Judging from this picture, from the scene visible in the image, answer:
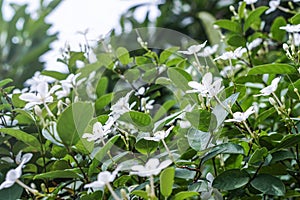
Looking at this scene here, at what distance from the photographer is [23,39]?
82.4 inches

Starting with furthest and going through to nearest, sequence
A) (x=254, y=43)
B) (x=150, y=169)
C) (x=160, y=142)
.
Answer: (x=254, y=43)
(x=160, y=142)
(x=150, y=169)

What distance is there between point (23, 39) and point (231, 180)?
166cm

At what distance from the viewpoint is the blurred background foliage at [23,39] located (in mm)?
1911

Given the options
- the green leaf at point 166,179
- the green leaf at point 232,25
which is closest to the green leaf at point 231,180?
the green leaf at point 166,179

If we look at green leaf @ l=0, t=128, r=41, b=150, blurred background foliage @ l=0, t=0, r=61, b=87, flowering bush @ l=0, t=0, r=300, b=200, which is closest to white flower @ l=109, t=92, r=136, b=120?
flowering bush @ l=0, t=0, r=300, b=200

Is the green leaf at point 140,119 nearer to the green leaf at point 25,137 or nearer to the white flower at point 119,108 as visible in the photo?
the white flower at point 119,108

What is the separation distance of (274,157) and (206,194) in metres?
0.11

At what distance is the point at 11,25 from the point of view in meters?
2.07

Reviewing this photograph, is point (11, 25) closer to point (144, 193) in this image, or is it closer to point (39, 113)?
point (39, 113)

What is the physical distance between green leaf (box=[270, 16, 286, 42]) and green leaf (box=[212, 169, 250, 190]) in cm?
45

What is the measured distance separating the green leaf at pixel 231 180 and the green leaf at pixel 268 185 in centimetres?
1

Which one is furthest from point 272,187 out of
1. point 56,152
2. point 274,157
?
point 56,152

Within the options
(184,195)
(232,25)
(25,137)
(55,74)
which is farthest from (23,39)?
(184,195)

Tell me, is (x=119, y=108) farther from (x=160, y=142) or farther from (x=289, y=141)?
(x=289, y=141)
